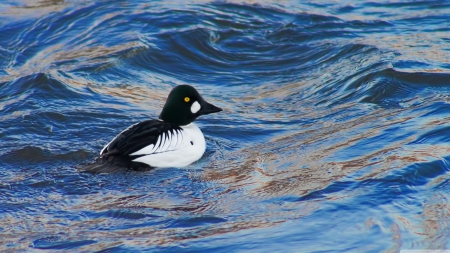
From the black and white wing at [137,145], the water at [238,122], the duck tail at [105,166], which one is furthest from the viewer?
the black and white wing at [137,145]

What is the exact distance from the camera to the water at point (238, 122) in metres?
6.43

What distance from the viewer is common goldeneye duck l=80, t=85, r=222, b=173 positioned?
807 centimetres

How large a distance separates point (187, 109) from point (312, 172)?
1861mm

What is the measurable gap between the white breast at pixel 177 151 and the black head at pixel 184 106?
193 millimetres

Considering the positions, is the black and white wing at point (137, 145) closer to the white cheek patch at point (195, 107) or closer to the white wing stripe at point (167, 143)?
the white wing stripe at point (167, 143)

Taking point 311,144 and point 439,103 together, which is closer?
point 311,144

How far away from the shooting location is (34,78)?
36.1 feet

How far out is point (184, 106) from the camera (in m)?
8.82

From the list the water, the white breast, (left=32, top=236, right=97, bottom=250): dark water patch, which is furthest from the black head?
(left=32, top=236, right=97, bottom=250): dark water patch

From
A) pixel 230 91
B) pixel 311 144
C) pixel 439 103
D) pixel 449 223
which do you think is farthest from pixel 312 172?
pixel 230 91

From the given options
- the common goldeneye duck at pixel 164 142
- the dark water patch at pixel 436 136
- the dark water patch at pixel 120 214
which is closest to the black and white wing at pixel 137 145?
the common goldeneye duck at pixel 164 142

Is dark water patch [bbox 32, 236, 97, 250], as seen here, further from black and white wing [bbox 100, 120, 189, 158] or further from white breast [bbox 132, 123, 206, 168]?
white breast [bbox 132, 123, 206, 168]

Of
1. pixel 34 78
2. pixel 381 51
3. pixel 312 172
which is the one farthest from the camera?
pixel 381 51

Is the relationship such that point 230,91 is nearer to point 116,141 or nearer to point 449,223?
point 116,141
